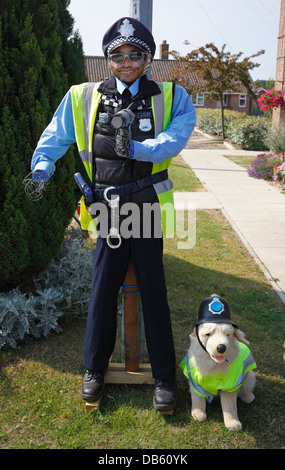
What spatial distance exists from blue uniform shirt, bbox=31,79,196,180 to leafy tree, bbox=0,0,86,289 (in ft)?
2.23

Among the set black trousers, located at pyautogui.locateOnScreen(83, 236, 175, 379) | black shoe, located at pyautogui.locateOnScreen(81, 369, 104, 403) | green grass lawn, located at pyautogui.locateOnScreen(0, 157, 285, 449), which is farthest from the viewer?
black shoe, located at pyautogui.locateOnScreen(81, 369, 104, 403)

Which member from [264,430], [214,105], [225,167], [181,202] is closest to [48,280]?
[264,430]

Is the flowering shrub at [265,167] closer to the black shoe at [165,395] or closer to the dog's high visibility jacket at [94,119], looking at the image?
the dog's high visibility jacket at [94,119]

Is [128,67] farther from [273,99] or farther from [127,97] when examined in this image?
[273,99]

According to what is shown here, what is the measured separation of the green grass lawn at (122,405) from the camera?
2.71 m

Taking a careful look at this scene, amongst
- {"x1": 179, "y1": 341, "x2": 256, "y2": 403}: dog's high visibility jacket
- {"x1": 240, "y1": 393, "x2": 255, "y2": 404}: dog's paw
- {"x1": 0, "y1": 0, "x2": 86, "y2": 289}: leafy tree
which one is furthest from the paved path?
{"x1": 0, "y1": 0, "x2": 86, "y2": 289}: leafy tree

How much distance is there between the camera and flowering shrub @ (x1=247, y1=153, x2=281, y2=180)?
11.8 metres

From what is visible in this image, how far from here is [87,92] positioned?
273 centimetres

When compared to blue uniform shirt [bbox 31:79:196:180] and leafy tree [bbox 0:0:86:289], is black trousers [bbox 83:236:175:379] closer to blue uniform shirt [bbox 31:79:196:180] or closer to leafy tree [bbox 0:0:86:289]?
blue uniform shirt [bbox 31:79:196:180]

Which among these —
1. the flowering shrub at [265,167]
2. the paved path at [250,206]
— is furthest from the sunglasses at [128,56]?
the flowering shrub at [265,167]

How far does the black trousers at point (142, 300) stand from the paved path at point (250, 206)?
7.27 ft

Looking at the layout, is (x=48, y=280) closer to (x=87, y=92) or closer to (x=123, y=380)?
(x=123, y=380)

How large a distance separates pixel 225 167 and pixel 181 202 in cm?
547

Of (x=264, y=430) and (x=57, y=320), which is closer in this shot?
(x=264, y=430)
